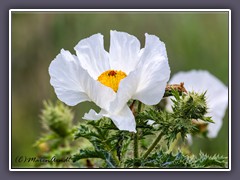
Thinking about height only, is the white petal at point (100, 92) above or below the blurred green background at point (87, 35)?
below

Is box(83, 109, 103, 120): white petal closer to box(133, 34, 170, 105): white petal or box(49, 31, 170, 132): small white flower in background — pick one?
box(49, 31, 170, 132): small white flower in background

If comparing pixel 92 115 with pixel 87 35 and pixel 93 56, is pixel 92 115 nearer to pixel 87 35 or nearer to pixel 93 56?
pixel 93 56

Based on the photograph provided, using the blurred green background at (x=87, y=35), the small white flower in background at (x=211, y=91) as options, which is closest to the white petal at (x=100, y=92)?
the small white flower in background at (x=211, y=91)

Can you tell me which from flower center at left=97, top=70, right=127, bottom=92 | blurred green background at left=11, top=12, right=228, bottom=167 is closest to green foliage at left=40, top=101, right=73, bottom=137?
flower center at left=97, top=70, right=127, bottom=92

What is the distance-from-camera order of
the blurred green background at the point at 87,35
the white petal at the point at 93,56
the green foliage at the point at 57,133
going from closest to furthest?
the white petal at the point at 93,56 → the green foliage at the point at 57,133 → the blurred green background at the point at 87,35

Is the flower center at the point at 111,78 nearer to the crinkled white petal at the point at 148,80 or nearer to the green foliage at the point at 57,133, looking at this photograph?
the crinkled white petal at the point at 148,80
